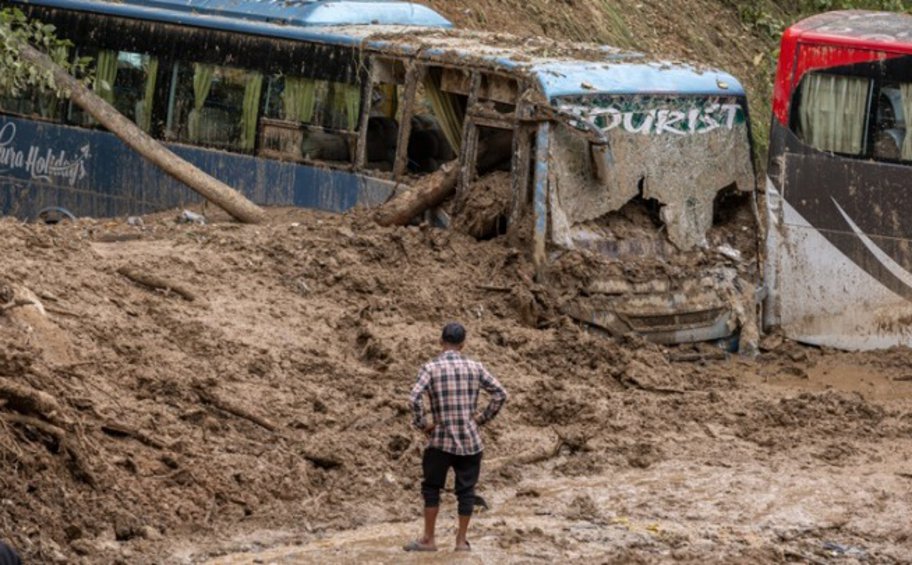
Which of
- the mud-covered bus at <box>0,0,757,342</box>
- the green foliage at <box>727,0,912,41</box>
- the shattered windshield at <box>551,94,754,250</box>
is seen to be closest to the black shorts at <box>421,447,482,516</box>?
the mud-covered bus at <box>0,0,757,342</box>

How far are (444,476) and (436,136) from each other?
24.1ft

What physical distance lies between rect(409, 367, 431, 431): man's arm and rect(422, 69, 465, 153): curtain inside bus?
6.67 metres

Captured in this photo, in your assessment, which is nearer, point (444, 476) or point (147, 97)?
point (444, 476)

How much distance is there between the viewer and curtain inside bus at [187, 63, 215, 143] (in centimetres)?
1809

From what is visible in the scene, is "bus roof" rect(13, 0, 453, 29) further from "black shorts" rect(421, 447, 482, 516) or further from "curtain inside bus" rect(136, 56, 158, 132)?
"black shorts" rect(421, 447, 482, 516)

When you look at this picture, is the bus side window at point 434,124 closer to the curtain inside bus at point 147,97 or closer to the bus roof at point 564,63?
the bus roof at point 564,63

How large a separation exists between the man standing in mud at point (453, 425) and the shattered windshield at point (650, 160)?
5.23 metres

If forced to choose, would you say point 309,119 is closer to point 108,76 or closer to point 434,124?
point 434,124

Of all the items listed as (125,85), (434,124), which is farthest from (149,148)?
(434,124)

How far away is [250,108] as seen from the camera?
17.8 m

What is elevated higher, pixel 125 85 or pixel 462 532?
pixel 125 85

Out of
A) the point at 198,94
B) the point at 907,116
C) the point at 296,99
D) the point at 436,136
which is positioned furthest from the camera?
Result: the point at 198,94

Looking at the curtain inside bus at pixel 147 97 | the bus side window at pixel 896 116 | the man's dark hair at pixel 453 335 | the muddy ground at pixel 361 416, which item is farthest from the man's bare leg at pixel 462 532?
the curtain inside bus at pixel 147 97

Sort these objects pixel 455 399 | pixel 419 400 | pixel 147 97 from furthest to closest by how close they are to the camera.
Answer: pixel 147 97
pixel 455 399
pixel 419 400
